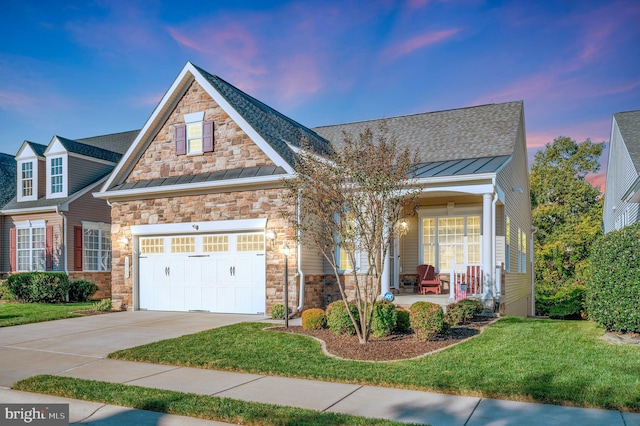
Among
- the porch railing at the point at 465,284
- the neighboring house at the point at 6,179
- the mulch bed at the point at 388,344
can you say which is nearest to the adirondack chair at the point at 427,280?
the porch railing at the point at 465,284

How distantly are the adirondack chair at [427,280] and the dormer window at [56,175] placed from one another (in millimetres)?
15908

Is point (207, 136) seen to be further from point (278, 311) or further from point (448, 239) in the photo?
point (448, 239)

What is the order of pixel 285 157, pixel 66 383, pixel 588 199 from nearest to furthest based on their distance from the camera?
pixel 66 383, pixel 285 157, pixel 588 199

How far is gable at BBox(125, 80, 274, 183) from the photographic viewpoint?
14.8 metres

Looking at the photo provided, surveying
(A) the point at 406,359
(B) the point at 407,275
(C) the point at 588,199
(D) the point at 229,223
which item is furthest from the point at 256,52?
(C) the point at 588,199

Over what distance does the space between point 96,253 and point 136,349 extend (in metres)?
14.5

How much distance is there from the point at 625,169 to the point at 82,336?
1711 cm

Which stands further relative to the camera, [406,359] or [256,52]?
[256,52]

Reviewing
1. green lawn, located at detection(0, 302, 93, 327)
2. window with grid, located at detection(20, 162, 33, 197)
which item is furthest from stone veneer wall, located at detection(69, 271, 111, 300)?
window with grid, located at detection(20, 162, 33, 197)

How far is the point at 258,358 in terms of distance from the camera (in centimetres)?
845

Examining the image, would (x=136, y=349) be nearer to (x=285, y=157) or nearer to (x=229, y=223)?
(x=229, y=223)

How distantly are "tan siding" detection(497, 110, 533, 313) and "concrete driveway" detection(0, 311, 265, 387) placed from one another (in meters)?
8.18

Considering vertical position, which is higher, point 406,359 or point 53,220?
point 53,220

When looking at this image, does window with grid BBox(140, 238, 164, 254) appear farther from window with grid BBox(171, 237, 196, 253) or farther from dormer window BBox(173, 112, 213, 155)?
dormer window BBox(173, 112, 213, 155)
